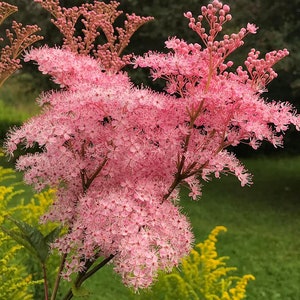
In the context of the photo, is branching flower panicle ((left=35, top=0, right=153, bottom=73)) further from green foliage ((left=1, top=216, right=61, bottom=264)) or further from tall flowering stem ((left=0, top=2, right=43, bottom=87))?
green foliage ((left=1, top=216, right=61, bottom=264))

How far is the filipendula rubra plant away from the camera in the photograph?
5.05 ft

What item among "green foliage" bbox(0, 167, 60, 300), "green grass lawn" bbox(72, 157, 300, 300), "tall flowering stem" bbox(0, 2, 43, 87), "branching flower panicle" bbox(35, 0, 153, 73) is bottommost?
"green grass lawn" bbox(72, 157, 300, 300)

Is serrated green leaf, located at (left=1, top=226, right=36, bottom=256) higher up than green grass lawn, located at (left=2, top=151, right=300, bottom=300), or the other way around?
serrated green leaf, located at (left=1, top=226, right=36, bottom=256)

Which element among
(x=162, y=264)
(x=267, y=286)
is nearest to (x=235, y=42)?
(x=162, y=264)

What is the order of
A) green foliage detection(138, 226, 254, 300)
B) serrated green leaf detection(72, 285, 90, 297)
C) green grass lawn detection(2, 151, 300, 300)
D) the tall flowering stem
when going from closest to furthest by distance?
serrated green leaf detection(72, 285, 90, 297)
the tall flowering stem
green foliage detection(138, 226, 254, 300)
green grass lawn detection(2, 151, 300, 300)

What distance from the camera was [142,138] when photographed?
1.60m

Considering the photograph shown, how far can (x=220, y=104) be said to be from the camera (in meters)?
1.55

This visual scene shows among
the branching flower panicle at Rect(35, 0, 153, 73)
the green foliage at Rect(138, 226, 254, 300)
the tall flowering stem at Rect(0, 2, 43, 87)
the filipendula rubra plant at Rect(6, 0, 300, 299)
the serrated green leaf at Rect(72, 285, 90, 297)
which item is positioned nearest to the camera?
the filipendula rubra plant at Rect(6, 0, 300, 299)

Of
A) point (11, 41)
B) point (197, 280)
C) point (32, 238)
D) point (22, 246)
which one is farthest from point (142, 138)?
point (197, 280)

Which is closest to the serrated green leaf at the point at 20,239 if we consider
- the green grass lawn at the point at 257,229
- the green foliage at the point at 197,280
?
the green foliage at the point at 197,280

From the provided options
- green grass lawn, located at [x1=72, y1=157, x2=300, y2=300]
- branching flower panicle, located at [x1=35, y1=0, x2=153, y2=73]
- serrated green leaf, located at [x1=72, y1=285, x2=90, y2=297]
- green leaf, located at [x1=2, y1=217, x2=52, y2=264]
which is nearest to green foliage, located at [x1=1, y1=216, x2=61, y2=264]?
green leaf, located at [x1=2, y1=217, x2=52, y2=264]

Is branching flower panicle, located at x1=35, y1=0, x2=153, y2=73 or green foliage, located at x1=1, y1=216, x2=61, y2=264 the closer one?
green foliage, located at x1=1, y1=216, x2=61, y2=264

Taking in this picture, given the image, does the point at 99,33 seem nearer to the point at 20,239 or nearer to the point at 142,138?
the point at 142,138

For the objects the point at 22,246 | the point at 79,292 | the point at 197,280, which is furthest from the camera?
the point at 197,280
